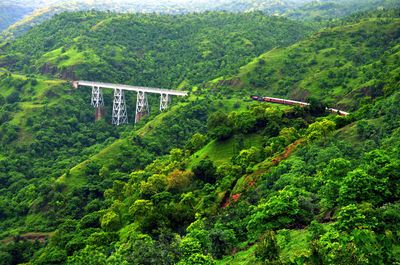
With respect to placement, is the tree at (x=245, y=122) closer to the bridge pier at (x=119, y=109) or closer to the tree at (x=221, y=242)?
the tree at (x=221, y=242)

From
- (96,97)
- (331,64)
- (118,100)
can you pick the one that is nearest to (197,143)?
(331,64)

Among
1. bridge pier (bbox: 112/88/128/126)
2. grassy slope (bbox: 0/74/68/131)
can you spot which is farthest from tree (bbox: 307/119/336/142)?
grassy slope (bbox: 0/74/68/131)

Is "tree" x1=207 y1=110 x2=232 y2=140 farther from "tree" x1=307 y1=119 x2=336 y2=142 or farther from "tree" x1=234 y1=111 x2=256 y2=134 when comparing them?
"tree" x1=307 y1=119 x2=336 y2=142

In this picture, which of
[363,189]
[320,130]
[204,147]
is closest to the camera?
[363,189]

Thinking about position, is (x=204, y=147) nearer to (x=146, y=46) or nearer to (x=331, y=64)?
Answer: (x=331, y=64)

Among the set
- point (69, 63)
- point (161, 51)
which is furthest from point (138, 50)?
point (69, 63)

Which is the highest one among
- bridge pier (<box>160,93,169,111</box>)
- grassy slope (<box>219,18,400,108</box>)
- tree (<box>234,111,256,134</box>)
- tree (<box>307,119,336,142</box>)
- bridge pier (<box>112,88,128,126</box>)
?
grassy slope (<box>219,18,400,108</box>)

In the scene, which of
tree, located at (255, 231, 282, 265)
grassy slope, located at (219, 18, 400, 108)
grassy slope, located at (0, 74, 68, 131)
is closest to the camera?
tree, located at (255, 231, 282, 265)

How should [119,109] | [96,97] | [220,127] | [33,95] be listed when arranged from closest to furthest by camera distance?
[220,127] → [33,95] → [119,109] → [96,97]
